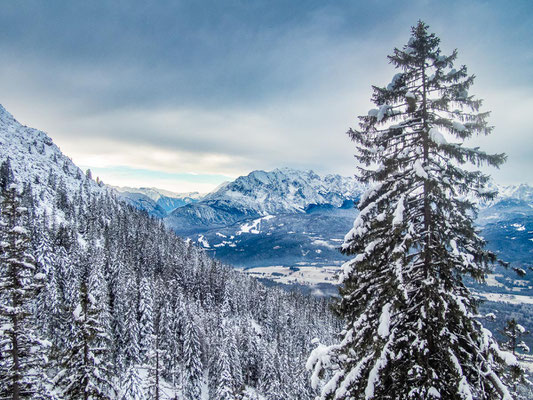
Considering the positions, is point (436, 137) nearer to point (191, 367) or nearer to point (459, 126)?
point (459, 126)

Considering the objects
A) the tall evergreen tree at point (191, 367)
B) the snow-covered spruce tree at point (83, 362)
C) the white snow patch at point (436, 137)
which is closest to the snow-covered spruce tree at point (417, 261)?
the white snow patch at point (436, 137)

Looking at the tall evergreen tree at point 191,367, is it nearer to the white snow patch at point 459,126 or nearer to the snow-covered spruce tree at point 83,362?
the snow-covered spruce tree at point 83,362

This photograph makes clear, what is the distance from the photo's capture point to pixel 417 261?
8.98 metres

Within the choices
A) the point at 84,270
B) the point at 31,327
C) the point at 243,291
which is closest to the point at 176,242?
the point at 243,291

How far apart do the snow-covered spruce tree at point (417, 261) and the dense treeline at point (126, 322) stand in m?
14.1

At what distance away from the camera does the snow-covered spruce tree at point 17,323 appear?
13.8 metres

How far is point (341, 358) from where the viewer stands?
10.0 metres

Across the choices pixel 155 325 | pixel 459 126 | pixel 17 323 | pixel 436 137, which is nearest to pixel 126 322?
pixel 155 325

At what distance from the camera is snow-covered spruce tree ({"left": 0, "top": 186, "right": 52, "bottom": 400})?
45.2ft

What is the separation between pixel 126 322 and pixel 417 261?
57.3 m

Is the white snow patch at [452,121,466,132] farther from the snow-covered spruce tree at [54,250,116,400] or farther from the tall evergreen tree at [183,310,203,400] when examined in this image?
the tall evergreen tree at [183,310,203,400]

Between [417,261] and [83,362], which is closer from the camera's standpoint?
[417,261]

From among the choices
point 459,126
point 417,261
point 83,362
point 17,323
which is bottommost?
point 83,362

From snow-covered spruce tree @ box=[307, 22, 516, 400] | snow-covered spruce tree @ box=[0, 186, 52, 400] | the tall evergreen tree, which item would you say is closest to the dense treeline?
snow-covered spruce tree @ box=[0, 186, 52, 400]
